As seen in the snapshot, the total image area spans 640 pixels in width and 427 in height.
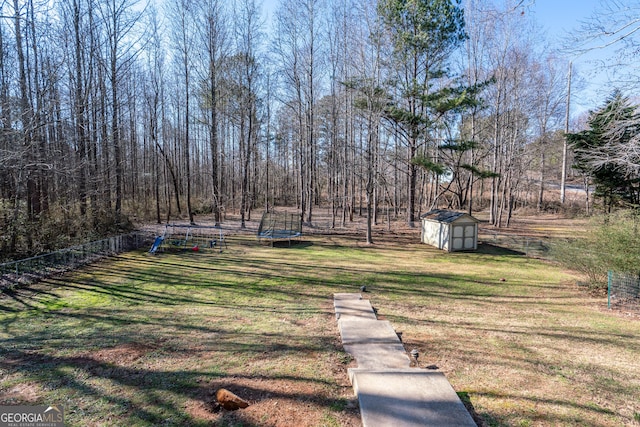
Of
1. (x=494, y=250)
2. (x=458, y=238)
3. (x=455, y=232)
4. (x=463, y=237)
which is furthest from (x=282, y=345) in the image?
(x=494, y=250)

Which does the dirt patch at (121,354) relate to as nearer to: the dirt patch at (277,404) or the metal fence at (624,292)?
the dirt patch at (277,404)

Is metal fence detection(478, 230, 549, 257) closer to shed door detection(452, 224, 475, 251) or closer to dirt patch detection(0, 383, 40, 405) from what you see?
shed door detection(452, 224, 475, 251)

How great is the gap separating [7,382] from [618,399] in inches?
273

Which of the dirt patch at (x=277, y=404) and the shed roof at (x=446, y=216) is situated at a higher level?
the shed roof at (x=446, y=216)

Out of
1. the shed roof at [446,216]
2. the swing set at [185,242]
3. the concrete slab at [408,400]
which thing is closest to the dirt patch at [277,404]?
the concrete slab at [408,400]

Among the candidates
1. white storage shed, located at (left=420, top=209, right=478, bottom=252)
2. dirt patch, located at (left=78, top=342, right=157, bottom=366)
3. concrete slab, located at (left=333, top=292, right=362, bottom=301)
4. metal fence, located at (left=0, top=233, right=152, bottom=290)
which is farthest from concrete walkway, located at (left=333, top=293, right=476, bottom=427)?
white storage shed, located at (left=420, top=209, right=478, bottom=252)

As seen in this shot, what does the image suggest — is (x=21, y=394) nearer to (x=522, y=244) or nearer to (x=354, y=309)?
(x=354, y=309)

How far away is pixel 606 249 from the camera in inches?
320

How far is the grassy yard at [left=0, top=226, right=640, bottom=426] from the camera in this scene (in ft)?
10.8

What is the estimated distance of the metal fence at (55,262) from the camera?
784 cm

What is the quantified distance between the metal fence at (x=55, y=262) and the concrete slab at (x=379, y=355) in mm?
8302

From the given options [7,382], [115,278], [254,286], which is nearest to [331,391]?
[7,382]

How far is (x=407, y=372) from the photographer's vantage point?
12.0 ft

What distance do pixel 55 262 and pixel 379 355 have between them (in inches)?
394
